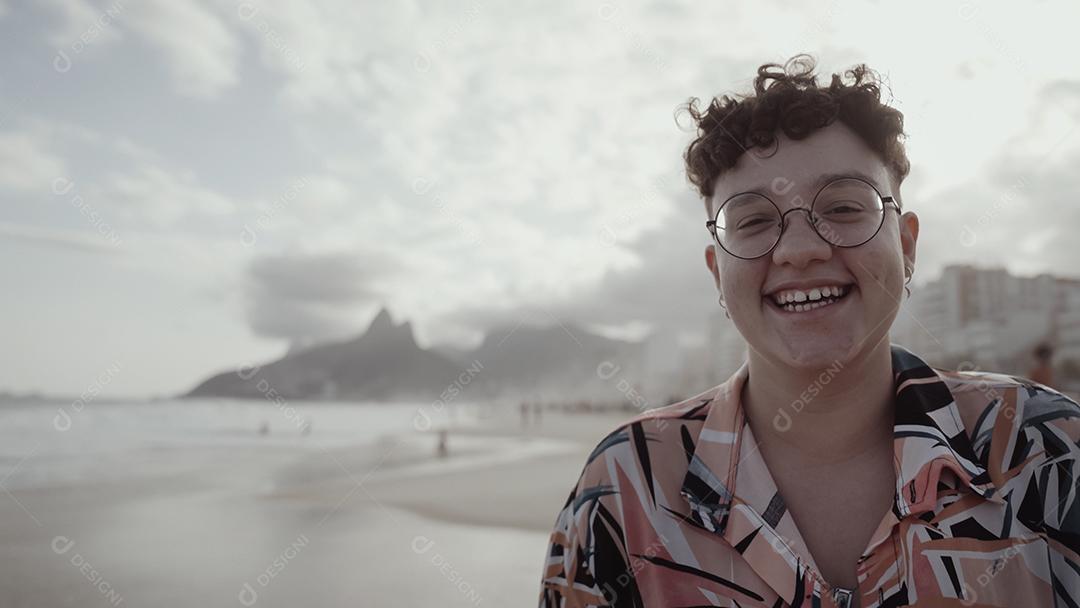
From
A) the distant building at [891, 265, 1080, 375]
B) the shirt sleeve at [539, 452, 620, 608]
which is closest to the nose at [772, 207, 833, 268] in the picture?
the shirt sleeve at [539, 452, 620, 608]

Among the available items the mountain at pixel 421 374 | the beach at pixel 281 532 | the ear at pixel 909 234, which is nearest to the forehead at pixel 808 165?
the ear at pixel 909 234

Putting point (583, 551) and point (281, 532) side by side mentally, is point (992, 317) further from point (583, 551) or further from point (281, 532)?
point (583, 551)

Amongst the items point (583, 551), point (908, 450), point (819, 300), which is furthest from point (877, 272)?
point (583, 551)

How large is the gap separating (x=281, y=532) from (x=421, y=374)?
355ft

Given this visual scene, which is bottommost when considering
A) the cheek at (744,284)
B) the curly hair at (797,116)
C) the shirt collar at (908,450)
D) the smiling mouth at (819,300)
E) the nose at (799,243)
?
the shirt collar at (908,450)

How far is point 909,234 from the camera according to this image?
206cm

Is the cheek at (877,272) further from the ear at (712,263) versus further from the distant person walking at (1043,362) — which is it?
the distant person walking at (1043,362)

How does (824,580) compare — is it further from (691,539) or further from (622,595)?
(622,595)

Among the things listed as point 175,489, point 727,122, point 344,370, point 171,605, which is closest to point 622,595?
point 727,122

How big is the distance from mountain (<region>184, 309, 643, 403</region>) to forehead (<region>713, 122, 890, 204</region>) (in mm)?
84947

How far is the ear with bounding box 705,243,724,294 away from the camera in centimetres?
219

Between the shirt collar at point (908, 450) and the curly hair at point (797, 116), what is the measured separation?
629 mm

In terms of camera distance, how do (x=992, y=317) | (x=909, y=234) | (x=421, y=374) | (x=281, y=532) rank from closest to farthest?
(x=909, y=234), (x=281, y=532), (x=992, y=317), (x=421, y=374)

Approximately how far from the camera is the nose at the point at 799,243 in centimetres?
180
